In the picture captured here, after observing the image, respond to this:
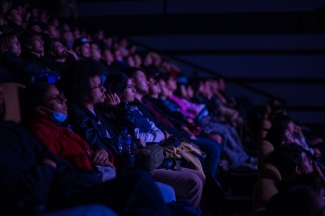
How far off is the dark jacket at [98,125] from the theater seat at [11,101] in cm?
29

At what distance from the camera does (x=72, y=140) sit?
2.07 meters

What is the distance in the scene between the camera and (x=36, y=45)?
131 inches

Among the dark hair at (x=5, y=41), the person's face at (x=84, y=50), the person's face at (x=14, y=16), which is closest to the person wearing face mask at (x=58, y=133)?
the dark hair at (x=5, y=41)

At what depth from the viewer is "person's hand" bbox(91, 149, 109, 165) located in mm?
1986

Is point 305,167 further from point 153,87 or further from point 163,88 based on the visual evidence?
point 163,88

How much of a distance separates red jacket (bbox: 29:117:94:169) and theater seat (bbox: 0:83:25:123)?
15 centimetres

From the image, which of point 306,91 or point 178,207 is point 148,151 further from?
point 306,91

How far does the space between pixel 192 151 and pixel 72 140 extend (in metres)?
1.11

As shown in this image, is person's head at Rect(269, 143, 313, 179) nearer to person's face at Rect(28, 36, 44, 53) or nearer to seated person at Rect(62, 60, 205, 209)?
seated person at Rect(62, 60, 205, 209)

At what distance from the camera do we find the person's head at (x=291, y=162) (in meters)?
2.34

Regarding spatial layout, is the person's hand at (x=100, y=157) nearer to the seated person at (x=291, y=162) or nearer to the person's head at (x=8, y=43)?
the seated person at (x=291, y=162)

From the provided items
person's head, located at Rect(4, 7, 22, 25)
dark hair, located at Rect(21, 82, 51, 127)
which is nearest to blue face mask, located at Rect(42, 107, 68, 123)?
dark hair, located at Rect(21, 82, 51, 127)

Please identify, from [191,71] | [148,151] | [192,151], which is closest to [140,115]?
[192,151]

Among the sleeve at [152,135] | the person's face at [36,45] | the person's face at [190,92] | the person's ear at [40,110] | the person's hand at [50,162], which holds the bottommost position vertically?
the person's face at [190,92]
